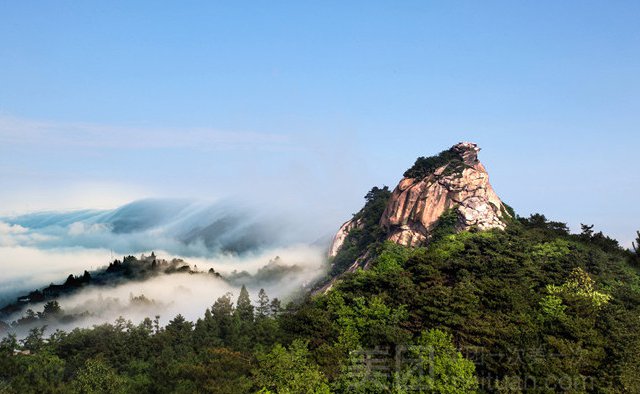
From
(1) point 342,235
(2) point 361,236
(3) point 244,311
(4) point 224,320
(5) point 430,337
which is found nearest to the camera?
(5) point 430,337

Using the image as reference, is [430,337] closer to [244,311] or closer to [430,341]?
[430,341]

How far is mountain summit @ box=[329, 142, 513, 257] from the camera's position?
77.1m

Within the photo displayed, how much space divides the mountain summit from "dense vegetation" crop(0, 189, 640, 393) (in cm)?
961

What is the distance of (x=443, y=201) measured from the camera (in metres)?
79.4

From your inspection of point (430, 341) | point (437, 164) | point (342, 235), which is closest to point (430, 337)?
point (430, 341)

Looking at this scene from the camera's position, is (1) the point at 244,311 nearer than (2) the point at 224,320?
No

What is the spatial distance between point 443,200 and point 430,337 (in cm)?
4075

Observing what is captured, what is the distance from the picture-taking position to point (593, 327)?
45.3 meters

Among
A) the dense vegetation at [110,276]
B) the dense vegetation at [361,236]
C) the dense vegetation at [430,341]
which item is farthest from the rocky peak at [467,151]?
the dense vegetation at [110,276]

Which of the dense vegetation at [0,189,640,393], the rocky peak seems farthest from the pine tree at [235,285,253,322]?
the rocky peak

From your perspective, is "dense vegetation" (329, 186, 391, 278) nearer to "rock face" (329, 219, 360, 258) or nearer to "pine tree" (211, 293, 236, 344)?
"rock face" (329, 219, 360, 258)

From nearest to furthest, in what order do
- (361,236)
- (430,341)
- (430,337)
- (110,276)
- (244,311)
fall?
(430,341)
(430,337)
(244,311)
(361,236)
(110,276)

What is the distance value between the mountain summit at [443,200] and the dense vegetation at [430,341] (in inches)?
378

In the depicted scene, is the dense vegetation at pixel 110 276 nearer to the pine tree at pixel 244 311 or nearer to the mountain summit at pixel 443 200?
the pine tree at pixel 244 311
